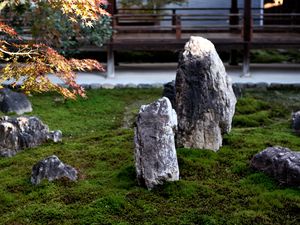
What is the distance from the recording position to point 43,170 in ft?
27.0

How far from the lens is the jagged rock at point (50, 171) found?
823cm

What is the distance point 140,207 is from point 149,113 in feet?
4.59

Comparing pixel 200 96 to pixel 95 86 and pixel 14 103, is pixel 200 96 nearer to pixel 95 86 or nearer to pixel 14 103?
pixel 14 103

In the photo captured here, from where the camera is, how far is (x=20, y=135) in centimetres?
1023

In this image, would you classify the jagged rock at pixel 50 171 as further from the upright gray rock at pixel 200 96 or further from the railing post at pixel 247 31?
the railing post at pixel 247 31

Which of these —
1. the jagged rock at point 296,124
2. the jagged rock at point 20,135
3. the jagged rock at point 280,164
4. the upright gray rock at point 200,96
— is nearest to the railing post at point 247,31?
the jagged rock at point 296,124

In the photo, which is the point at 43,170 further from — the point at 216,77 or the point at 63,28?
the point at 63,28

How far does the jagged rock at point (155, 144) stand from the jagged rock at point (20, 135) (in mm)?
3428

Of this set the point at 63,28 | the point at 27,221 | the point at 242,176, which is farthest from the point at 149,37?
the point at 27,221

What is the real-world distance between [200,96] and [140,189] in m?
2.10

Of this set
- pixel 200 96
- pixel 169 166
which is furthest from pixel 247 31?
pixel 169 166

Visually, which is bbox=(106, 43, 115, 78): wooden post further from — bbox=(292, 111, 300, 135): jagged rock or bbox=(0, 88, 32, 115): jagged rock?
bbox=(292, 111, 300, 135): jagged rock

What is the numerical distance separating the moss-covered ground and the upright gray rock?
1.04 ft

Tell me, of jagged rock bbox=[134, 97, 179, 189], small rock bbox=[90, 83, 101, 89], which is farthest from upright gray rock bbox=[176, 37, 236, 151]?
small rock bbox=[90, 83, 101, 89]
